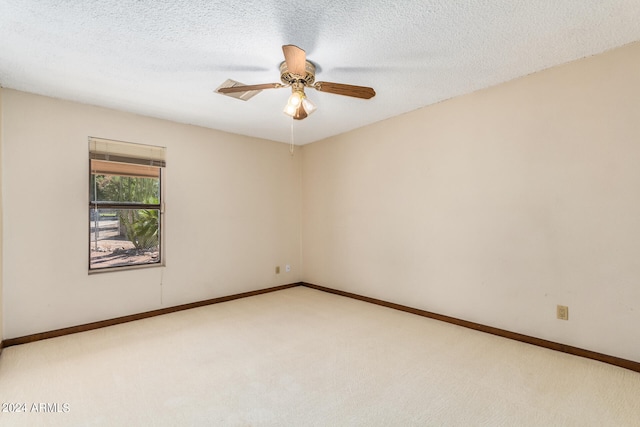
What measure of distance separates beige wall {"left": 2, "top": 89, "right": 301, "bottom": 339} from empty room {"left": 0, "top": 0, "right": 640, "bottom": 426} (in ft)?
0.07

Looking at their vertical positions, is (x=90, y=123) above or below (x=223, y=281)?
above

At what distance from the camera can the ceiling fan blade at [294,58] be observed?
5.83 ft

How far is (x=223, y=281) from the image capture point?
4.08 meters

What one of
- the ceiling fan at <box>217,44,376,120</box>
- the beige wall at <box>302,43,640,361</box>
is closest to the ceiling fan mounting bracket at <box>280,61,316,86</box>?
the ceiling fan at <box>217,44,376,120</box>

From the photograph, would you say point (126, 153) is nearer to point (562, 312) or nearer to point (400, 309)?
point (400, 309)

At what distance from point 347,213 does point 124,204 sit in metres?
2.73

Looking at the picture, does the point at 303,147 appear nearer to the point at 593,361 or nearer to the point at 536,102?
the point at 536,102

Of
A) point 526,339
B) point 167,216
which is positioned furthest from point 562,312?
point 167,216

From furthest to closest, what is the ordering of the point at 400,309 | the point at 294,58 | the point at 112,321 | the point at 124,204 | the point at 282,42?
the point at 400,309 < the point at 124,204 < the point at 112,321 < the point at 282,42 < the point at 294,58

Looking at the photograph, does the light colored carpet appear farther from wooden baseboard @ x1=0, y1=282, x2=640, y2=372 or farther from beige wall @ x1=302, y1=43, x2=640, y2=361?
beige wall @ x1=302, y1=43, x2=640, y2=361

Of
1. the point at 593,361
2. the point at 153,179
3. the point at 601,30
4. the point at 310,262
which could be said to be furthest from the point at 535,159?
the point at 153,179

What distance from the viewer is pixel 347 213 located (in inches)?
168

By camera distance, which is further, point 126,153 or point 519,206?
point 126,153

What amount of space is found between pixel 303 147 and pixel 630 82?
150 inches
